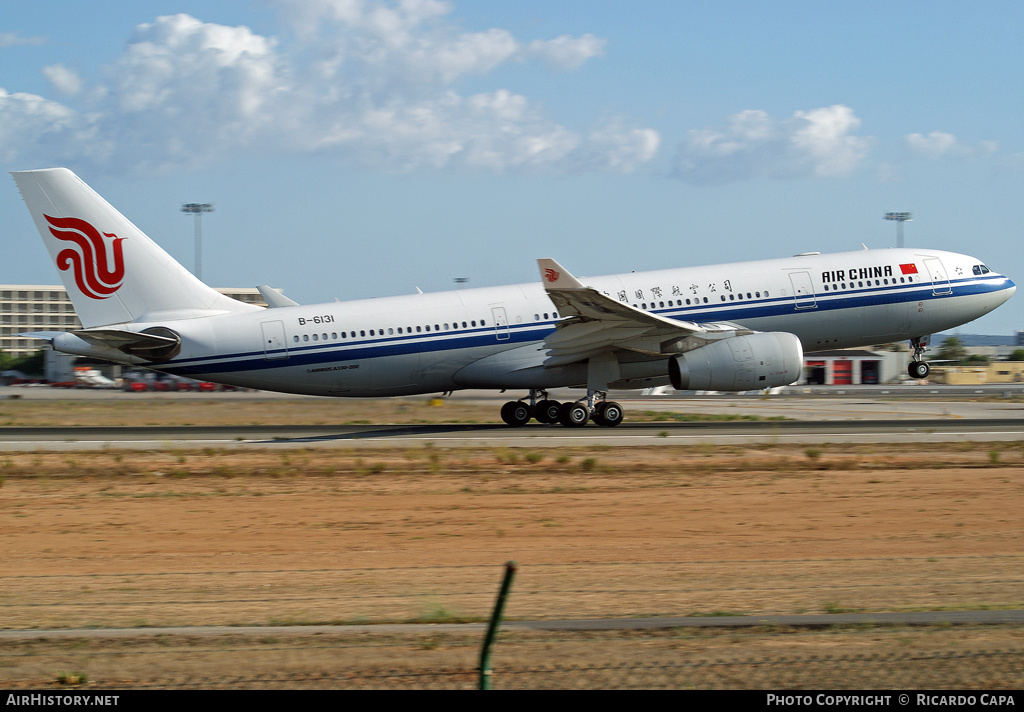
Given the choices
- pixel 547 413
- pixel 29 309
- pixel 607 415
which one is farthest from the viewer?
pixel 29 309

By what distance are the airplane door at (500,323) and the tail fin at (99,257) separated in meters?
9.02

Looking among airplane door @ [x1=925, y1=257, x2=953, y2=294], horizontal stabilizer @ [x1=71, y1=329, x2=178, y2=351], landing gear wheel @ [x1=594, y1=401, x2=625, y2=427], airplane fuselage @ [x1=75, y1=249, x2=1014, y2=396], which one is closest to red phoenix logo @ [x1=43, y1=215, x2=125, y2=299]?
horizontal stabilizer @ [x1=71, y1=329, x2=178, y2=351]

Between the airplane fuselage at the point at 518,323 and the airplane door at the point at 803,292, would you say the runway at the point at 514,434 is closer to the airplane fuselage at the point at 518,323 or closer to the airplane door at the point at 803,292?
the airplane fuselage at the point at 518,323

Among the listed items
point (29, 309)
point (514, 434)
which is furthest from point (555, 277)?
point (29, 309)

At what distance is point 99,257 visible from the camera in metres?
29.4

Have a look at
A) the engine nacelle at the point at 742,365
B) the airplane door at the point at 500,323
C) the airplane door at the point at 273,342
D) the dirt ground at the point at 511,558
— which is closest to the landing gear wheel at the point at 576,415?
the airplane door at the point at 500,323

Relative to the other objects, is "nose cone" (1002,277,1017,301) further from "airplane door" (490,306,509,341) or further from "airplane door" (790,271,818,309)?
"airplane door" (490,306,509,341)

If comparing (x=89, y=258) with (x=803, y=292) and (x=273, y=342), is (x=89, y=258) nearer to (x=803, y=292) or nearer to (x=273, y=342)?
(x=273, y=342)

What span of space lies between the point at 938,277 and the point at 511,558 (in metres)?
24.8

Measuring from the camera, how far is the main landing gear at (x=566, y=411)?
102 ft

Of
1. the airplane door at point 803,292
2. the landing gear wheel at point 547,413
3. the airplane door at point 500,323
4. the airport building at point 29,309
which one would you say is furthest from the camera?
the airport building at point 29,309

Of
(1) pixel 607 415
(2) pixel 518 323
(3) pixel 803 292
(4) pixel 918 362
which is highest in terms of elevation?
(3) pixel 803 292

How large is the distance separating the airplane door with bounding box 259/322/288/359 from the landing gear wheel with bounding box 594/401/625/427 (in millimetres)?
10120

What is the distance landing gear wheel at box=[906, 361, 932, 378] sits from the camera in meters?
32.3
